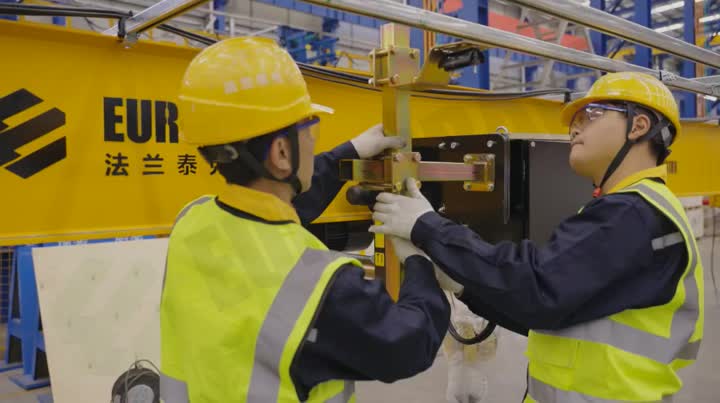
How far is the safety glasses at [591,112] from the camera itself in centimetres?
160

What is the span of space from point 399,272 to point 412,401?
2.55 meters

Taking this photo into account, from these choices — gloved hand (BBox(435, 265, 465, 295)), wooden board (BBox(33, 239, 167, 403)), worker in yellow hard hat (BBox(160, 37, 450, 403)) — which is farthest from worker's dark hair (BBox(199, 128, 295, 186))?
wooden board (BBox(33, 239, 167, 403))

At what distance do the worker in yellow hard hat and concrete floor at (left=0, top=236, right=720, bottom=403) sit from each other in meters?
2.77

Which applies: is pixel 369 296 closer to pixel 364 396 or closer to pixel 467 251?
pixel 467 251

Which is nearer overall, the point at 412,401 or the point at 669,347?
the point at 669,347

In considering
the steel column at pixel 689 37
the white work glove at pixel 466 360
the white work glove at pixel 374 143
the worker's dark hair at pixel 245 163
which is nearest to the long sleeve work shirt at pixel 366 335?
the worker's dark hair at pixel 245 163

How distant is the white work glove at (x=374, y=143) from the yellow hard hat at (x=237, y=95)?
0.30 meters

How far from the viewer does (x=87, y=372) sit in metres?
3.44

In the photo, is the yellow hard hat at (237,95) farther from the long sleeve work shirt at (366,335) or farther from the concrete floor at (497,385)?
the concrete floor at (497,385)

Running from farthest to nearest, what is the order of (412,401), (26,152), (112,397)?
(412,401) < (112,397) < (26,152)

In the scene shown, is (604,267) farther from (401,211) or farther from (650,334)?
(401,211)

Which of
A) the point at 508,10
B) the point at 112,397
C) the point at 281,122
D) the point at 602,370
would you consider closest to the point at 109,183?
the point at 281,122

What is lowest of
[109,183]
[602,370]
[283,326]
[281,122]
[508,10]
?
[602,370]

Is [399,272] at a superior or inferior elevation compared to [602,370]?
superior
